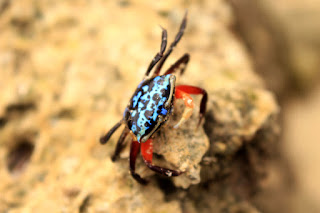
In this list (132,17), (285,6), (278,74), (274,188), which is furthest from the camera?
(285,6)

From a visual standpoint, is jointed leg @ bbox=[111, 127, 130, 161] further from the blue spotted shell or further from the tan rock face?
the blue spotted shell

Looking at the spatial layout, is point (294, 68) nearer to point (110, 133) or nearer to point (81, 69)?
point (81, 69)

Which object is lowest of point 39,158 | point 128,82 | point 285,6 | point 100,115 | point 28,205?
point 28,205

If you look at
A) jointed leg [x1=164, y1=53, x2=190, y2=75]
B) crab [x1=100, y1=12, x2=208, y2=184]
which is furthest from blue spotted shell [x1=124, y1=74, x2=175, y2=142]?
jointed leg [x1=164, y1=53, x2=190, y2=75]

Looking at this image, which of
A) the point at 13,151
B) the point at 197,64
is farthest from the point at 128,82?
the point at 13,151

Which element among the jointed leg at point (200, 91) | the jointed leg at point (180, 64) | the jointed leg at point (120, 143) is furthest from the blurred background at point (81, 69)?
the jointed leg at point (200, 91)

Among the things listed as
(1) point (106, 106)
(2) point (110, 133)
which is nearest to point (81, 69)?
(1) point (106, 106)

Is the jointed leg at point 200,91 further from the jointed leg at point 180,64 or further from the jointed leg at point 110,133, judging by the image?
the jointed leg at point 110,133

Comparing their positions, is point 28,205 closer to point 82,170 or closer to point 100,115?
point 82,170
